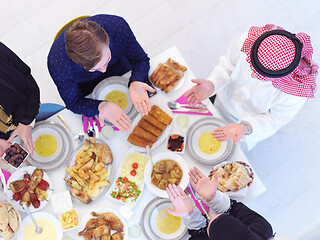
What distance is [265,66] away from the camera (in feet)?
5.10

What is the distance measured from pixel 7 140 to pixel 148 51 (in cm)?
176

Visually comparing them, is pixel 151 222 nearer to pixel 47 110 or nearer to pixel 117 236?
pixel 117 236

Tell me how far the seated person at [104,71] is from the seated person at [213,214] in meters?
0.54

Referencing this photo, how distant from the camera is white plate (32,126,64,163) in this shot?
6.95 feet

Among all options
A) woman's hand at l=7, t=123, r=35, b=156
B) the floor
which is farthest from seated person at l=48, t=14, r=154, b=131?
the floor

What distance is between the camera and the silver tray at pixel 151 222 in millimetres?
1959

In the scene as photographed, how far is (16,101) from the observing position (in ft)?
6.65

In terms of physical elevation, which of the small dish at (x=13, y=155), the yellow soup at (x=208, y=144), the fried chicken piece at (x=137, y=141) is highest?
the small dish at (x=13, y=155)

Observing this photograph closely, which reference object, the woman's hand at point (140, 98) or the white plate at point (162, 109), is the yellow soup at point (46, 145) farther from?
the woman's hand at point (140, 98)

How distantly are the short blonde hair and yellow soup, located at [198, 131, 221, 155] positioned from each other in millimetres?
846

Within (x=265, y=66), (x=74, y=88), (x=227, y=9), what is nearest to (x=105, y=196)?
(x=74, y=88)

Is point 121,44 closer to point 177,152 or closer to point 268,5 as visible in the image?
point 177,152

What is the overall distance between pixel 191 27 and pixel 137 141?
1800 mm

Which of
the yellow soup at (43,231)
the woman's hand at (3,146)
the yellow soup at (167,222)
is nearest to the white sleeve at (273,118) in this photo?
the yellow soup at (167,222)
